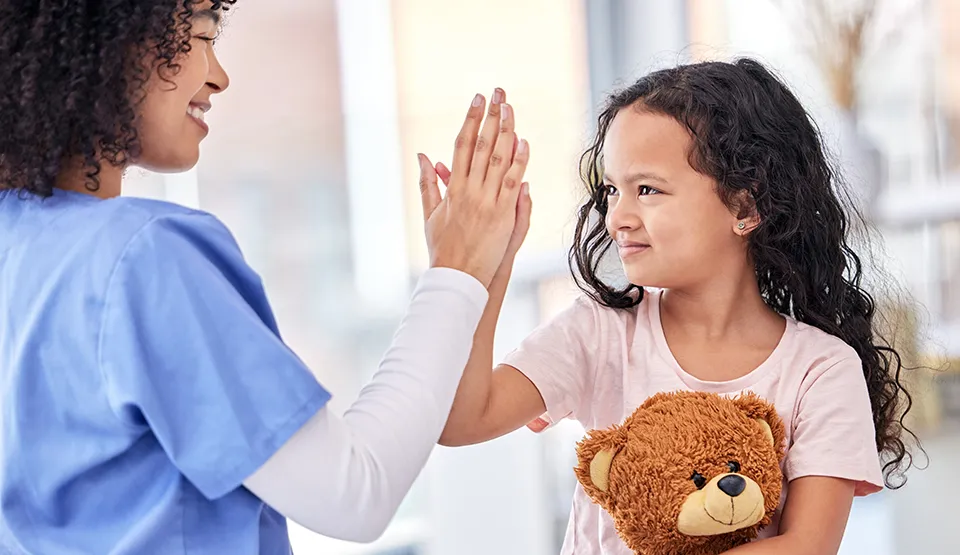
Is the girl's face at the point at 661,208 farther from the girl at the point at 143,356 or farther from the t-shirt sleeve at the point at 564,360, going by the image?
the girl at the point at 143,356

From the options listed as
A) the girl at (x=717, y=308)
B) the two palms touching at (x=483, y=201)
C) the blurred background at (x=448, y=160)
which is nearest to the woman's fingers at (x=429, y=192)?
the two palms touching at (x=483, y=201)

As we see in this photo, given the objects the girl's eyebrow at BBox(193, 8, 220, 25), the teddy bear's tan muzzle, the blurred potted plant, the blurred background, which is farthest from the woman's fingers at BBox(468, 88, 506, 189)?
the blurred potted plant

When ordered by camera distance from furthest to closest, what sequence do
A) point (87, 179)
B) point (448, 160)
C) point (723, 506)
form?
point (448, 160) → point (723, 506) → point (87, 179)

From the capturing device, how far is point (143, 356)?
751 millimetres

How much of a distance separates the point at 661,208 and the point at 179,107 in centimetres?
53

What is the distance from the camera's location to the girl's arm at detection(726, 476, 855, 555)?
1016mm

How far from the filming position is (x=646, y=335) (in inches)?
47.0

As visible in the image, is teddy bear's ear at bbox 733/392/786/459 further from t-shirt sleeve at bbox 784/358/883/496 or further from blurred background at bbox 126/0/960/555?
blurred background at bbox 126/0/960/555

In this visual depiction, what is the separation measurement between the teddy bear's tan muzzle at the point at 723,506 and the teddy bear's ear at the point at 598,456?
3.5 inches

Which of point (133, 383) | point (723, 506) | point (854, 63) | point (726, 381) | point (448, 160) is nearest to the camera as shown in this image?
point (133, 383)

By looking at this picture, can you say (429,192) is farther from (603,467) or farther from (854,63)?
(854,63)

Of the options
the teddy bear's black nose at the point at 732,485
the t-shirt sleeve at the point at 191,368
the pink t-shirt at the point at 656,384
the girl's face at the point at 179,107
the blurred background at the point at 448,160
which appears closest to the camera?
the t-shirt sleeve at the point at 191,368

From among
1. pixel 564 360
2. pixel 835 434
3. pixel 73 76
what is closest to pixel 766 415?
pixel 835 434

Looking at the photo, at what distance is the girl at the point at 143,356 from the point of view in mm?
760
